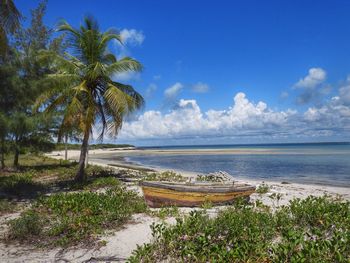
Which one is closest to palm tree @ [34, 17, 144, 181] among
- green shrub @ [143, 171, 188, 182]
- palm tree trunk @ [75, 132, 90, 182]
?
palm tree trunk @ [75, 132, 90, 182]

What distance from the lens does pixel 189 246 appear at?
596 centimetres

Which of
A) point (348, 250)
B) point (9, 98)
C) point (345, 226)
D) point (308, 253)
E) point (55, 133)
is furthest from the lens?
point (55, 133)

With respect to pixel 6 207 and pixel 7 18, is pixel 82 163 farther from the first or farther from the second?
pixel 7 18

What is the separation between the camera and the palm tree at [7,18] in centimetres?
1101

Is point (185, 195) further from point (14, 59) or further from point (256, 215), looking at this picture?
point (14, 59)

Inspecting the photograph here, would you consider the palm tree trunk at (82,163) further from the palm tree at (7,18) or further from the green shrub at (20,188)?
the palm tree at (7,18)

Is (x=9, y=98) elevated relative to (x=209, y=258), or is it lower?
elevated

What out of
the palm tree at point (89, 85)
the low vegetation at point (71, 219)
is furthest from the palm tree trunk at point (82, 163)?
the low vegetation at point (71, 219)

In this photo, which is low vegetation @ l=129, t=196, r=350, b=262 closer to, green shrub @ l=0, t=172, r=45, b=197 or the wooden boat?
the wooden boat

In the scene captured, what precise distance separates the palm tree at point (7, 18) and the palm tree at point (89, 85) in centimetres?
365

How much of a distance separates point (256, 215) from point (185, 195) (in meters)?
3.37

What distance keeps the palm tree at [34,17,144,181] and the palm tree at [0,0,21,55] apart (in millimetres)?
3651

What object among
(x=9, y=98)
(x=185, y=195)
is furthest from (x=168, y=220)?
(x=9, y=98)

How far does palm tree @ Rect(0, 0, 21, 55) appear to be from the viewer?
36.1 feet
